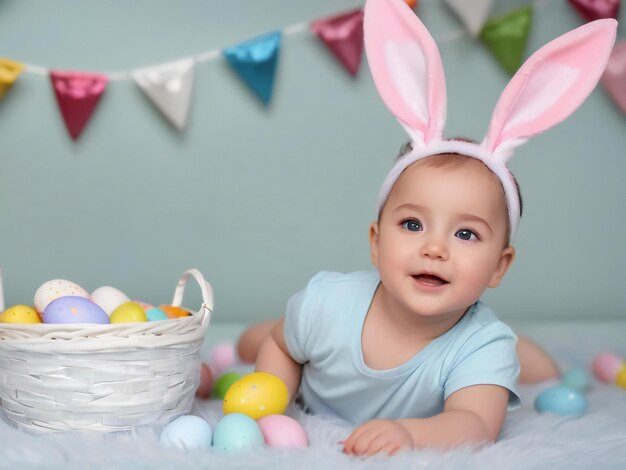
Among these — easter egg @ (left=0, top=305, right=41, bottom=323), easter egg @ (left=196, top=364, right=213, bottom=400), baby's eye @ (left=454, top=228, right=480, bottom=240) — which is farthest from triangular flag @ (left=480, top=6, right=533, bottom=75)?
easter egg @ (left=0, top=305, right=41, bottom=323)

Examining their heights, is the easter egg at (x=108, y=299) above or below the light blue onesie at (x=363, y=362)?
above

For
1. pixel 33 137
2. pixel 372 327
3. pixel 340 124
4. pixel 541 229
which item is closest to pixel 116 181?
pixel 33 137

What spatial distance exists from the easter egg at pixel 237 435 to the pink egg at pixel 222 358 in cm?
59

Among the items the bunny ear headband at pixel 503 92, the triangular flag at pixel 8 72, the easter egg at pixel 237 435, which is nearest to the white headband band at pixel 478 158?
the bunny ear headband at pixel 503 92

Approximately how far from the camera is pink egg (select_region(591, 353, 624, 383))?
157cm

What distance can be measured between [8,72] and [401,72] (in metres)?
1.10

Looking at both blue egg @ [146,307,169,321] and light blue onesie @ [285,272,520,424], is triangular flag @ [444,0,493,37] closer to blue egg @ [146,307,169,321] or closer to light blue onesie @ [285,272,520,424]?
light blue onesie @ [285,272,520,424]

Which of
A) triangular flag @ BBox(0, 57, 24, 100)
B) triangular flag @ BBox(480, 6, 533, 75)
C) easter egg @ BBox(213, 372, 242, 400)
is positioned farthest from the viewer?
triangular flag @ BBox(480, 6, 533, 75)

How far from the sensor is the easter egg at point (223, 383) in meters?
1.40

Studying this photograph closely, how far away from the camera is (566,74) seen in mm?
1116

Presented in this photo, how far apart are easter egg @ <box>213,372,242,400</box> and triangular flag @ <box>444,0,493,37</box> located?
3.51 ft

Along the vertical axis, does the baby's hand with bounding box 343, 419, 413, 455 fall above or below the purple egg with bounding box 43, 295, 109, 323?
below

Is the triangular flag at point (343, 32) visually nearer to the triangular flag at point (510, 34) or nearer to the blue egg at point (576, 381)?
the triangular flag at point (510, 34)

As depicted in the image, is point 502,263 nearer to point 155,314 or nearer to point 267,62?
point 155,314
